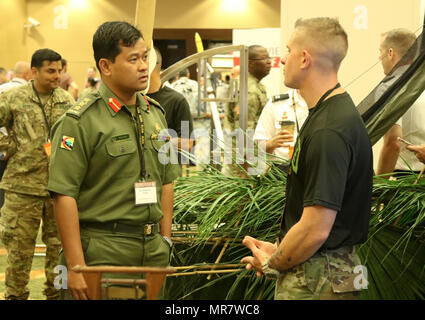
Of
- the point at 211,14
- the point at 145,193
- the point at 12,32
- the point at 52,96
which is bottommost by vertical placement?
the point at 145,193

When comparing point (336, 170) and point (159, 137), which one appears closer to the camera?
point (336, 170)

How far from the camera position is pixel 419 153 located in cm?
278

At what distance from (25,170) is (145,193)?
6.75ft

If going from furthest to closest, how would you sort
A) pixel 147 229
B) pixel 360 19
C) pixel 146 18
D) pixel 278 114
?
1. pixel 360 19
2. pixel 278 114
3. pixel 146 18
4. pixel 147 229

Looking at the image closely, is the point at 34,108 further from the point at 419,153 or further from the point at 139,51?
the point at 419,153

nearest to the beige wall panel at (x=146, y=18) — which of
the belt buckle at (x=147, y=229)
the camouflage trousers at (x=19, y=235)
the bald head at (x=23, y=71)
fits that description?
the belt buckle at (x=147, y=229)

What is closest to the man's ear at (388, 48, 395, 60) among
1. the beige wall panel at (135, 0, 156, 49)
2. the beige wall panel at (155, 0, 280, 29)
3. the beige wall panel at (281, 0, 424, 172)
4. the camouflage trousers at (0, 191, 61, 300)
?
the beige wall panel at (135, 0, 156, 49)

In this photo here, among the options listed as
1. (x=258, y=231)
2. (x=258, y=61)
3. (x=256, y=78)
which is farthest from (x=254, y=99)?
(x=258, y=231)

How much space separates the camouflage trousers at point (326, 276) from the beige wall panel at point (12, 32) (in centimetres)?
1433

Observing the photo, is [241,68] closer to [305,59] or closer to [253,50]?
[253,50]

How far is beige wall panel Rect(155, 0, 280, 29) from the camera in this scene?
1502 centimetres

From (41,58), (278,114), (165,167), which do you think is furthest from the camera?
(41,58)

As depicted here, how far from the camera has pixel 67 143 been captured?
207cm

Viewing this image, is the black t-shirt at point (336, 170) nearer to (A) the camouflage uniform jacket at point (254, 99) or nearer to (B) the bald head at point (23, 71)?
(A) the camouflage uniform jacket at point (254, 99)
